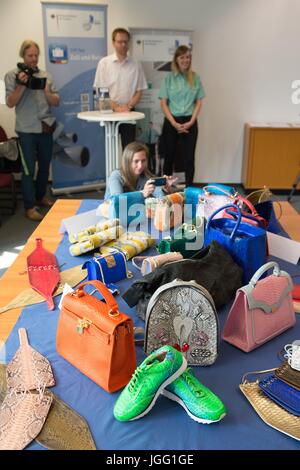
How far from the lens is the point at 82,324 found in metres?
1.26

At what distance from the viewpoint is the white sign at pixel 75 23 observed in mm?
4223

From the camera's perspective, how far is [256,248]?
1.73 m

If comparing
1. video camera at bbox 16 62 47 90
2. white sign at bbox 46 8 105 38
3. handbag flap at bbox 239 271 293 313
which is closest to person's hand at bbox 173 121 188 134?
white sign at bbox 46 8 105 38

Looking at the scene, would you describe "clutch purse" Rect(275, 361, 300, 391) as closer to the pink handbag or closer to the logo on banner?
the pink handbag

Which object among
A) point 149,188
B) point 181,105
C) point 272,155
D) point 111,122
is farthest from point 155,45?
point 149,188

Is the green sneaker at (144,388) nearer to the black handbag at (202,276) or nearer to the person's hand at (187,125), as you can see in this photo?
the black handbag at (202,276)

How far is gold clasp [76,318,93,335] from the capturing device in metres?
1.25

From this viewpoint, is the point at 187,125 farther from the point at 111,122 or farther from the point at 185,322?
the point at 185,322

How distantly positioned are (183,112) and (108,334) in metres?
3.60

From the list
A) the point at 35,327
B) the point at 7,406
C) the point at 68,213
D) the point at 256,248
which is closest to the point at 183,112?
the point at 68,213

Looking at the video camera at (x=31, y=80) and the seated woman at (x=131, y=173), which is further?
the video camera at (x=31, y=80)

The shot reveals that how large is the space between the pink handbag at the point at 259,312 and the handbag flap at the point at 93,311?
384 millimetres

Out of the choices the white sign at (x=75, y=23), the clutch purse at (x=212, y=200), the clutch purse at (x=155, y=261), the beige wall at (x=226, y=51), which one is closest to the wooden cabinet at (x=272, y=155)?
the beige wall at (x=226, y=51)
